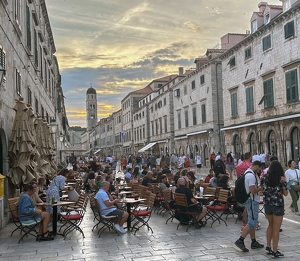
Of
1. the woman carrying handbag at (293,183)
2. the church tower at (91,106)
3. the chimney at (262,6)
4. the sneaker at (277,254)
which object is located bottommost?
the sneaker at (277,254)

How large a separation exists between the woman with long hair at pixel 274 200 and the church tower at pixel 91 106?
129662 millimetres

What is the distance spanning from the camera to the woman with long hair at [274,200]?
6.33 metres

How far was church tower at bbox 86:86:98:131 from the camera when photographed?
133875 millimetres

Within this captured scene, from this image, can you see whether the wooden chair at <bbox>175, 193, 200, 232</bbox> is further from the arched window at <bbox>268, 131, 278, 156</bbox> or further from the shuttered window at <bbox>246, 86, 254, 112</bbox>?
the shuttered window at <bbox>246, 86, 254, 112</bbox>

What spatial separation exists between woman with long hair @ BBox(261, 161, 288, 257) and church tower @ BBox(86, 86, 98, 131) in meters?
130

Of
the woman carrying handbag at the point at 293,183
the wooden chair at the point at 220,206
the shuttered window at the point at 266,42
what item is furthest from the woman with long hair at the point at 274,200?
the shuttered window at the point at 266,42

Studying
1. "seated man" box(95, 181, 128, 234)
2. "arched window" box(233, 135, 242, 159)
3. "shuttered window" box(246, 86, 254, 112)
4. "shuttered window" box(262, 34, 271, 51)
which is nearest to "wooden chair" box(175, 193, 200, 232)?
"seated man" box(95, 181, 128, 234)

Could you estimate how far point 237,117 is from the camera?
92.2 feet

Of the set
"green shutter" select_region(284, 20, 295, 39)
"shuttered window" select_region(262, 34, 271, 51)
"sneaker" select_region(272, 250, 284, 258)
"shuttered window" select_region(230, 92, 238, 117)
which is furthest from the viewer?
"shuttered window" select_region(230, 92, 238, 117)

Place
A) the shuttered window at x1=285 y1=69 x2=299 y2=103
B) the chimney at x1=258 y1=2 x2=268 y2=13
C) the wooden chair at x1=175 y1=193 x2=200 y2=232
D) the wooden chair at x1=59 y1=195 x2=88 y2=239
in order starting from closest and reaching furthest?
1. the wooden chair at x1=59 y1=195 x2=88 y2=239
2. the wooden chair at x1=175 y1=193 x2=200 y2=232
3. the shuttered window at x1=285 y1=69 x2=299 y2=103
4. the chimney at x1=258 y1=2 x2=268 y2=13

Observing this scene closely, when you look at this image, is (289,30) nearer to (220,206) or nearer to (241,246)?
(220,206)

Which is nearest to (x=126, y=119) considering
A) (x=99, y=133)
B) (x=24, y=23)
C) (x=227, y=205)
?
(x=99, y=133)

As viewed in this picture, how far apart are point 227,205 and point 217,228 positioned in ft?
3.52

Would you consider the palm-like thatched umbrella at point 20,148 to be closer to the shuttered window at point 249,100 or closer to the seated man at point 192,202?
the seated man at point 192,202
